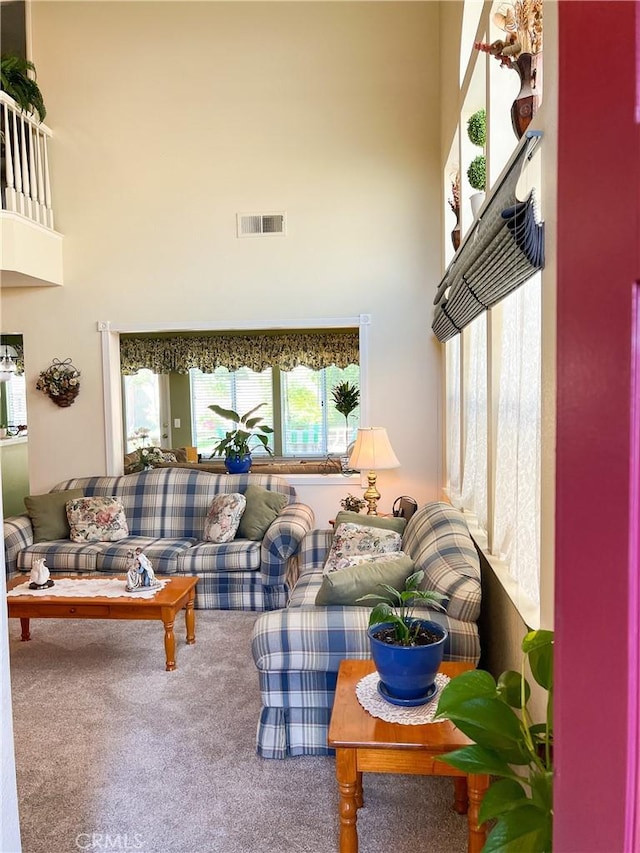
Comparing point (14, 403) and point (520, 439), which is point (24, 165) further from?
point (14, 403)

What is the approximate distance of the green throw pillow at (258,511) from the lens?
14.4ft

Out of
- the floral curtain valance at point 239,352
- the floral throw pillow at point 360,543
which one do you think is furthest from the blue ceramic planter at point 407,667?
the floral curtain valance at point 239,352

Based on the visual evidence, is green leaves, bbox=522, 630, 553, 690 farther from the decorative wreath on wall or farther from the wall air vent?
the decorative wreath on wall

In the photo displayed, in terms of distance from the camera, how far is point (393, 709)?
182 centimetres

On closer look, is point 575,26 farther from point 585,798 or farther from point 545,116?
point 545,116

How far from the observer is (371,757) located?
1.71m

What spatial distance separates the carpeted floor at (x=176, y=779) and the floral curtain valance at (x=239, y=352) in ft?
18.3

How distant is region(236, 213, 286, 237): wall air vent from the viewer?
4.95 meters

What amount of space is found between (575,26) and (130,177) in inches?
204

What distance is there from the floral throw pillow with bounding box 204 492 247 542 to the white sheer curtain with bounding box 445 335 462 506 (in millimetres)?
1595

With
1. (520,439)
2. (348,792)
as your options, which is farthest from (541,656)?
(520,439)

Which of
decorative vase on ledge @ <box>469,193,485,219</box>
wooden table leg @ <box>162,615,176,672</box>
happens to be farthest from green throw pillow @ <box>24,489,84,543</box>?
decorative vase on ledge @ <box>469,193,485,219</box>

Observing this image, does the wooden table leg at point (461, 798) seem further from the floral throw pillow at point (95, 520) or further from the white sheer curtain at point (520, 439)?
the floral throw pillow at point (95, 520)

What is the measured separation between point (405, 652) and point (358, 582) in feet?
2.43
